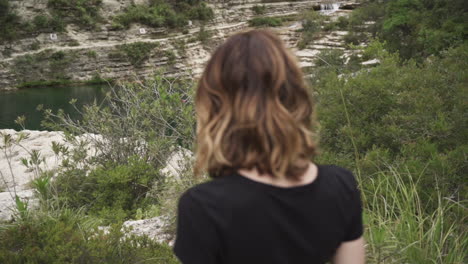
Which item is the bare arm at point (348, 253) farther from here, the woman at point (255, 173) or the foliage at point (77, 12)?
the foliage at point (77, 12)

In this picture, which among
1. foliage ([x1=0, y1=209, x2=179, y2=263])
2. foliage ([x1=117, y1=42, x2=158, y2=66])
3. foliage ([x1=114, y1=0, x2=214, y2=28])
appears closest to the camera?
foliage ([x1=0, y1=209, x2=179, y2=263])

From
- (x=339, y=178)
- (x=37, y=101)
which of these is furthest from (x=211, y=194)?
(x=37, y=101)

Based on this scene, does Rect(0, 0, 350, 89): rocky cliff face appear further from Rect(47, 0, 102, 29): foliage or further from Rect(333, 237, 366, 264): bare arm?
Rect(333, 237, 366, 264): bare arm

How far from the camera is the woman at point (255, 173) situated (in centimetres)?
93

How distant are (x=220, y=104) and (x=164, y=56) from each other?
1056 inches

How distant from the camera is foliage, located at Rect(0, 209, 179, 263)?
2.37 meters

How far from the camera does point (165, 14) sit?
29.4 metres

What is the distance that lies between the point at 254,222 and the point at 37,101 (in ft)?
69.1

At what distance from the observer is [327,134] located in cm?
464

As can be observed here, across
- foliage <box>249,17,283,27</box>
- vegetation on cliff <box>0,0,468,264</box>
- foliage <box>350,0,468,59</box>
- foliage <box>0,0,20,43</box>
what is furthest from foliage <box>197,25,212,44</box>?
vegetation on cliff <box>0,0,468,264</box>

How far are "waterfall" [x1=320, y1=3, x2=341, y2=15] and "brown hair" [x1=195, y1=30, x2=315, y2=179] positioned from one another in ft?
106

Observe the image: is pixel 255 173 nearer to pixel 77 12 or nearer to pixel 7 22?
pixel 7 22

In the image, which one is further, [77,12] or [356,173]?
[77,12]

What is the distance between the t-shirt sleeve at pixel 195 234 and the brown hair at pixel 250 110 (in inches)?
5.1
